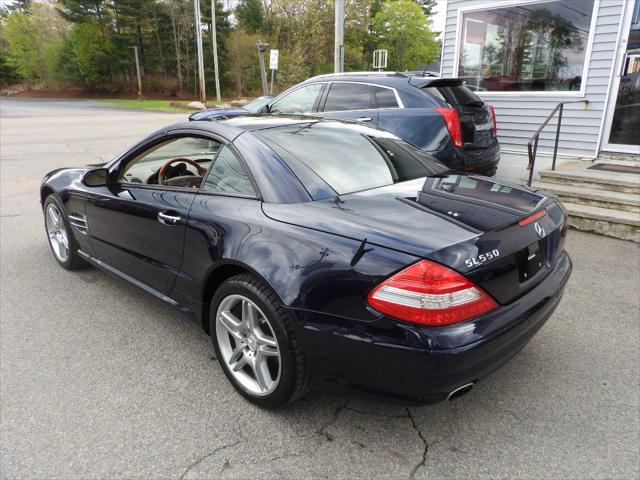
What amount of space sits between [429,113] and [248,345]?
3.82 meters

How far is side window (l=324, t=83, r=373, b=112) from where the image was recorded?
19.9ft

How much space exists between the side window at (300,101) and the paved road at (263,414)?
4.21 m

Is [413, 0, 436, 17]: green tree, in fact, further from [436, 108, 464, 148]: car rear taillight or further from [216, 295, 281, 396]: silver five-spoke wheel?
[216, 295, 281, 396]: silver five-spoke wheel

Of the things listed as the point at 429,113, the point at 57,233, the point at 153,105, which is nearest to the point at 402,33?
→ the point at 153,105

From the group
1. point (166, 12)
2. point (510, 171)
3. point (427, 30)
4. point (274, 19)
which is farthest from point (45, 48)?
point (510, 171)

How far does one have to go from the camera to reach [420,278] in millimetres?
1850

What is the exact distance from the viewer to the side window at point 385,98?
5.73 m

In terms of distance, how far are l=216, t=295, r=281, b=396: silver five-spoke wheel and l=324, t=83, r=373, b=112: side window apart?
4.22m

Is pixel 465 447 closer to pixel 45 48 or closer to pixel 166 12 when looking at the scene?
pixel 166 12

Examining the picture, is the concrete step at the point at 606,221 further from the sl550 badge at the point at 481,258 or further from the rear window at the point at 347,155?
the sl550 badge at the point at 481,258

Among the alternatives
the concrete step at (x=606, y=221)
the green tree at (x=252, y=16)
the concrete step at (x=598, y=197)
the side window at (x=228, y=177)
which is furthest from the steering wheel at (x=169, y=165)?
the green tree at (x=252, y=16)

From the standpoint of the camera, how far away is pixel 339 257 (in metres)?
2.01

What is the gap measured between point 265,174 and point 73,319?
2.10 m

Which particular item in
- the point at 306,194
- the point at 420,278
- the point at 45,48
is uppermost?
the point at 45,48
